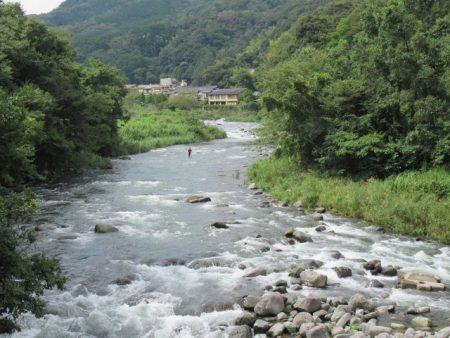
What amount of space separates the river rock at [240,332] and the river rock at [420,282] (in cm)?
494

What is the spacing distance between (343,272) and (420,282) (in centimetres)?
206

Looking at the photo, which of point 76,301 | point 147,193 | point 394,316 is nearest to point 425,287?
point 394,316

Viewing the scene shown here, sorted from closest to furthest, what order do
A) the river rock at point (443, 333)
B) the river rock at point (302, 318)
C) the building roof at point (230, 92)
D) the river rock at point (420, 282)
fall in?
the river rock at point (443, 333)
the river rock at point (302, 318)
the river rock at point (420, 282)
the building roof at point (230, 92)

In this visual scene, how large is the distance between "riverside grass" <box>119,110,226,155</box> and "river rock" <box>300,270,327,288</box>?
119 ft

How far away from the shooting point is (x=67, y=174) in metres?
34.2

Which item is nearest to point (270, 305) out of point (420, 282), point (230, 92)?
point (420, 282)

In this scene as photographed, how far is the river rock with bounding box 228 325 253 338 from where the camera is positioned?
1020 centimetres

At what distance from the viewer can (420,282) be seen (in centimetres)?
1284

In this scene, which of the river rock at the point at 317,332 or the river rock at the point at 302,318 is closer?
the river rock at the point at 317,332

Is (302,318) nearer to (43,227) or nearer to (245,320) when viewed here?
(245,320)

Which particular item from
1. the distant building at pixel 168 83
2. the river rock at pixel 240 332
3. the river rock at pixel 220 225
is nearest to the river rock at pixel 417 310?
the river rock at pixel 240 332

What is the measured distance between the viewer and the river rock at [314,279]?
510 inches

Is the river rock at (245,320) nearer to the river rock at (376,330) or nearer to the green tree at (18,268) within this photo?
the river rock at (376,330)

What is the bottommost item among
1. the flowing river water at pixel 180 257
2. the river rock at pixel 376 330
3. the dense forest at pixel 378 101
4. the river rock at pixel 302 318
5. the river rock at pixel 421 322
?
the flowing river water at pixel 180 257
